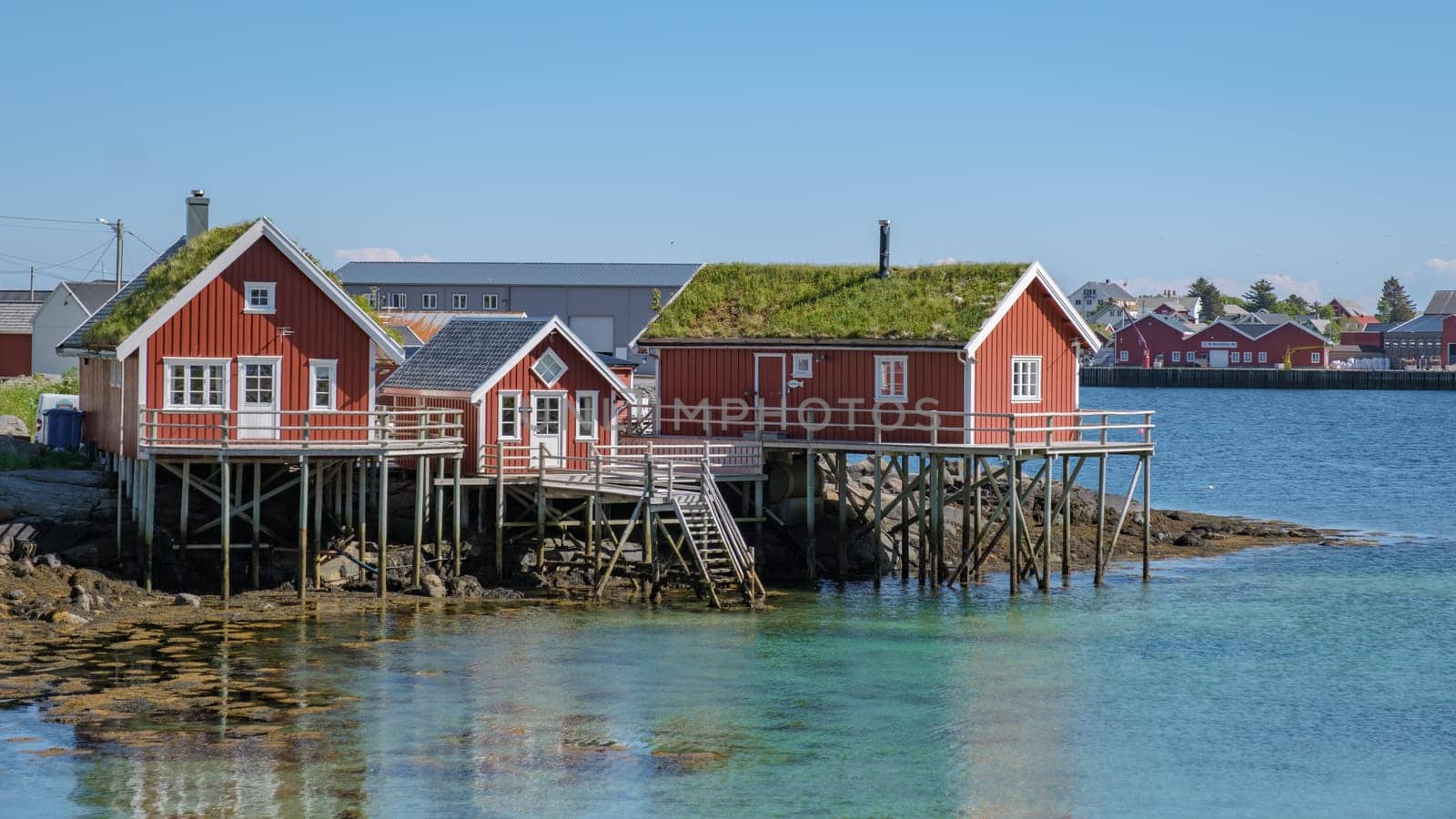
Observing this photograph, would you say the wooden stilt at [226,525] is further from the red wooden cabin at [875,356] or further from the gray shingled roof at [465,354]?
the red wooden cabin at [875,356]

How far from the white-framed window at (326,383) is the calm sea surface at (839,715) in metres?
5.09

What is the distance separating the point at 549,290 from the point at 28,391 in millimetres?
36645

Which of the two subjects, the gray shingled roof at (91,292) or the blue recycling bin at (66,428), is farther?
the gray shingled roof at (91,292)

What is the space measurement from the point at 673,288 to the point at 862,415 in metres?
47.0

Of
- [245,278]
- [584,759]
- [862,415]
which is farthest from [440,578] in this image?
[584,759]

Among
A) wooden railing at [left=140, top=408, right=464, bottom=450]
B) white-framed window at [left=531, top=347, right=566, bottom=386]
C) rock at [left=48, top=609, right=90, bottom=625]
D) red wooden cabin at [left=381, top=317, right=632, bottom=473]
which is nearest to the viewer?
rock at [left=48, top=609, right=90, bottom=625]

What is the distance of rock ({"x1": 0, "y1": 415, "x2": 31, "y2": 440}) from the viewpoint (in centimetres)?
4497

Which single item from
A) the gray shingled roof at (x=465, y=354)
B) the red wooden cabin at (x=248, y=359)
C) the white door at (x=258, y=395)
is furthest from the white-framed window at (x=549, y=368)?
the white door at (x=258, y=395)

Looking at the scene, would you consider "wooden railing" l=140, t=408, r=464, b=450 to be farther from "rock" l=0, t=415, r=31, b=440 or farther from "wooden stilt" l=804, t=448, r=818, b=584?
"rock" l=0, t=415, r=31, b=440

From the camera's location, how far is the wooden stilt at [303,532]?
3448 centimetres

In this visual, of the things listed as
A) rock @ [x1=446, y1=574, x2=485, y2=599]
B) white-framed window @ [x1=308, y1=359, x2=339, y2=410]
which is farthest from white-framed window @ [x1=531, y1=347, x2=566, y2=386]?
rock @ [x1=446, y1=574, x2=485, y2=599]

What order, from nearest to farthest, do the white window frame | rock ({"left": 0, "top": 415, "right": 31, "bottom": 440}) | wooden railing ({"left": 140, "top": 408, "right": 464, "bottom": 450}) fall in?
wooden railing ({"left": 140, "top": 408, "right": 464, "bottom": 450}), the white window frame, rock ({"left": 0, "top": 415, "right": 31, "bottom": 440})

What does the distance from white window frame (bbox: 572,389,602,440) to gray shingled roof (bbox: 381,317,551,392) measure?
183 cm

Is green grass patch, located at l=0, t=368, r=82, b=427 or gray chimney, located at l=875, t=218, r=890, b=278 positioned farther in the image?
green grass patch, located at l=0, t=368, r=82, b=427
